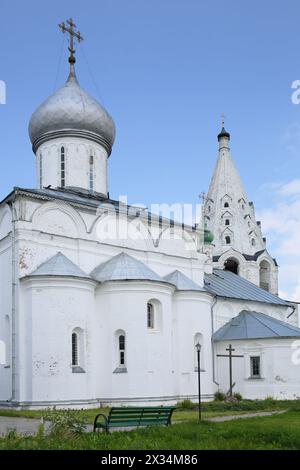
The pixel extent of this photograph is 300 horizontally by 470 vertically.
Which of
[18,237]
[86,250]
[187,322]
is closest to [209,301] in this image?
[187,322]

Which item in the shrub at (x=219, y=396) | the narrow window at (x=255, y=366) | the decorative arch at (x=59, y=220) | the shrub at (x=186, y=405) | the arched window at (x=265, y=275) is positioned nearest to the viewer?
the shrub at (x=186, y=405)

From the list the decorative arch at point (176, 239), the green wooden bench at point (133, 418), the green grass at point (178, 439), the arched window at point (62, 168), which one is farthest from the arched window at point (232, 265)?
the green grass at point (178, 439)

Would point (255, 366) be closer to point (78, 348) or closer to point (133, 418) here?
point (78, 348)

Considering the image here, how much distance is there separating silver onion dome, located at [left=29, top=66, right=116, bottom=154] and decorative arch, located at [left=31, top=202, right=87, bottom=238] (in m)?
4.89

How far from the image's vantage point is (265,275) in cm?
3572

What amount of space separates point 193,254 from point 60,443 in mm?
16404

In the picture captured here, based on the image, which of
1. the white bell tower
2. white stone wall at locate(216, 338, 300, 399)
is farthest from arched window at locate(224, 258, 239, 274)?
white stone wall at locate(216, 338, 300, 399)

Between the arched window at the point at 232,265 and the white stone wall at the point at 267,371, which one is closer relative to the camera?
the white stone wall at the point at 267,371

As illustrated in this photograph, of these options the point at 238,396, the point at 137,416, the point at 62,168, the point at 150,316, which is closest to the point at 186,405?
the point at 150,316

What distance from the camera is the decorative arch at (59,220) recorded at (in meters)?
19.9

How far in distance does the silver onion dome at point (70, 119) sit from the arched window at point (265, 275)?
14669 millimetres

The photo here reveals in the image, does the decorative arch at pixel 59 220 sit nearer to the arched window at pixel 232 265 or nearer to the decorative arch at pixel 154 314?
the decorative arch at pixel 154 314

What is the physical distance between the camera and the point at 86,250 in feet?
68.4

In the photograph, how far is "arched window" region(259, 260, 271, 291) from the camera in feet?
117
